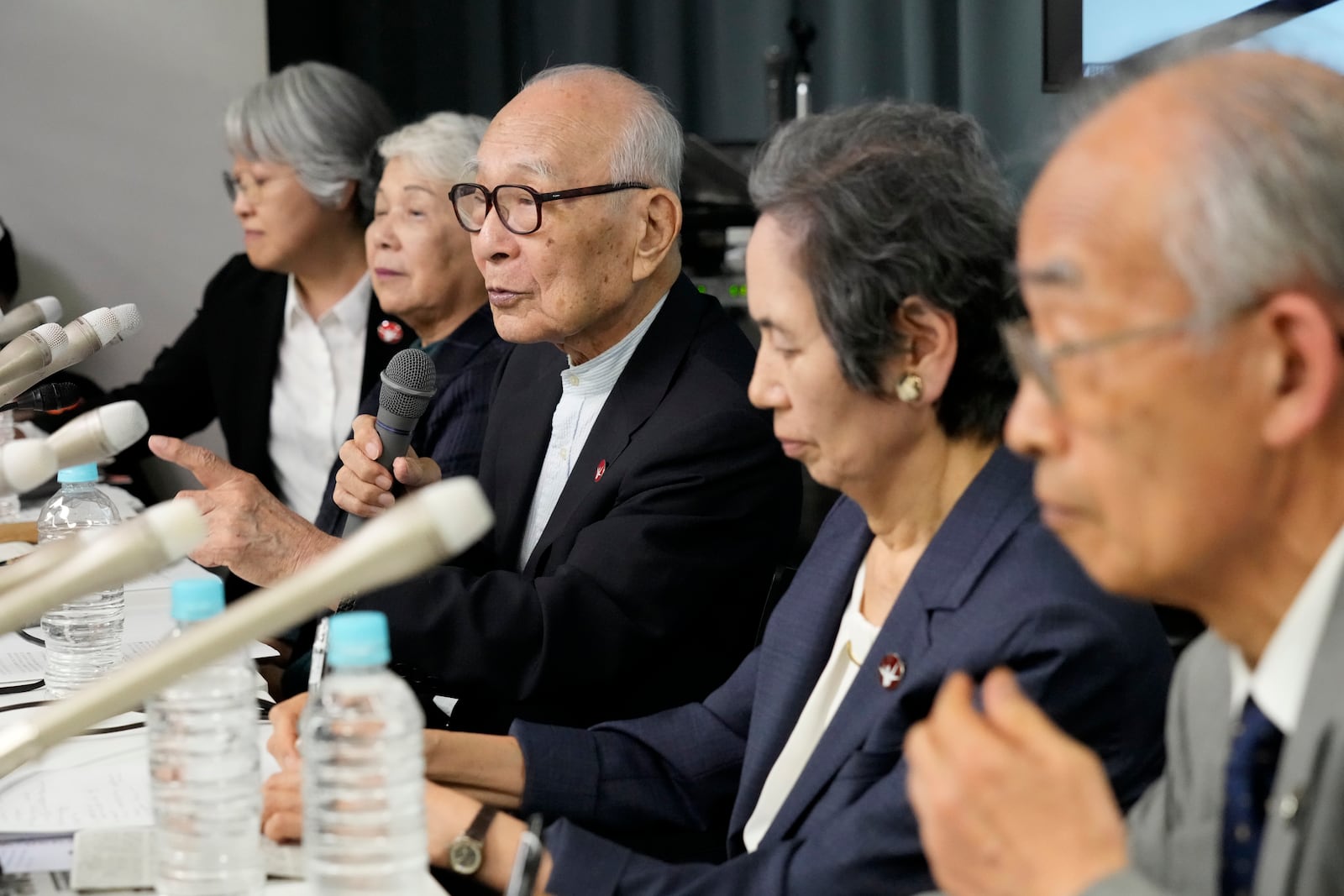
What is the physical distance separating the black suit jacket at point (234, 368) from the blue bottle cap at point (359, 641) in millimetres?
2356

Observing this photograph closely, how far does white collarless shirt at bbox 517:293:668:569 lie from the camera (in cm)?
217

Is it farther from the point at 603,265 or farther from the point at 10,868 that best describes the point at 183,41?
the point at 10,868

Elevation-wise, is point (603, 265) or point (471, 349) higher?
point (603, 265)

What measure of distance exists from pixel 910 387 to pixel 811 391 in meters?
0.09

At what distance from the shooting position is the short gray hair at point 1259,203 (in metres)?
0.83

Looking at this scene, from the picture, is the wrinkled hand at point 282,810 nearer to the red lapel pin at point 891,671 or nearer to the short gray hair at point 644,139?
the red lapel pin at point 891,671

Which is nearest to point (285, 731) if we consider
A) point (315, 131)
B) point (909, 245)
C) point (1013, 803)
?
point (909, 245)

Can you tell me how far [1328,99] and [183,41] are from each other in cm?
408

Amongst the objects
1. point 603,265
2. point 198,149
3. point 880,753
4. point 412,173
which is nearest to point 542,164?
point 603,265

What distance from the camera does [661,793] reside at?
163cm

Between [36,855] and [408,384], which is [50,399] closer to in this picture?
[408,384]

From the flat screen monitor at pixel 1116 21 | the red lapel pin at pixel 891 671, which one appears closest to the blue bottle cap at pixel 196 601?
the red lapel pin at pixel 891 671

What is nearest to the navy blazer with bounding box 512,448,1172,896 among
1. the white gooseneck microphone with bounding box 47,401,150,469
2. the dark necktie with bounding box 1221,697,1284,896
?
the dark necktie with bounding box 1221,697,1284,896

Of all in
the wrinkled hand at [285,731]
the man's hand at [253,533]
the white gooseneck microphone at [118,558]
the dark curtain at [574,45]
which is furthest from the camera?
the dark curtain at [574,45]
